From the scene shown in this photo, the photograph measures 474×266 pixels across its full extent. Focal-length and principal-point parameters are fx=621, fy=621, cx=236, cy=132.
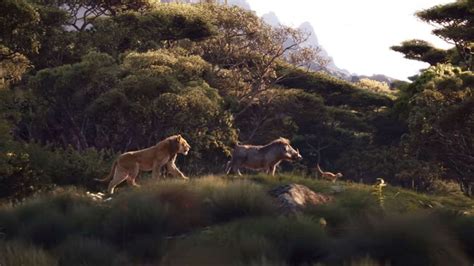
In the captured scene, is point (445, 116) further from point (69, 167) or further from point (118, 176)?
point (69, 167)

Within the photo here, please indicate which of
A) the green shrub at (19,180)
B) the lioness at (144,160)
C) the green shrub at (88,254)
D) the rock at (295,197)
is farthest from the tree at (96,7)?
the green shrub at (88,254)

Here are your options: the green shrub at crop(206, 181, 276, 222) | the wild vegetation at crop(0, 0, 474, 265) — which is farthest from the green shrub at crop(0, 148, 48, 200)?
the green shrub at crop(206, 181, 276, 222)

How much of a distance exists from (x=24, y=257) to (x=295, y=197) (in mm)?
5805

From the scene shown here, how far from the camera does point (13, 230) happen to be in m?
12.7

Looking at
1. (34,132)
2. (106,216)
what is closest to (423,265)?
(106,216)

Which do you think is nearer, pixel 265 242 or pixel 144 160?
pixel 265 242

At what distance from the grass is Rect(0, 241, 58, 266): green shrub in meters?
0.03

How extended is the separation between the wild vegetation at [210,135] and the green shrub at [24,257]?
0.16ft

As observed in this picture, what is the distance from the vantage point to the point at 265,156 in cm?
1867

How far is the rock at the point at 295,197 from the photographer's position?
41.1 ft

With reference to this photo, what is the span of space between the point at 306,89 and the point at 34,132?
19078 millimetres

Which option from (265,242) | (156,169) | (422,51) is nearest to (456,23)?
(422,51)

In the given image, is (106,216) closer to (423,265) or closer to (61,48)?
(423,265)

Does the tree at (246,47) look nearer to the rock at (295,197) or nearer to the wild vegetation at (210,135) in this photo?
the wild vegetation at (210,135)
